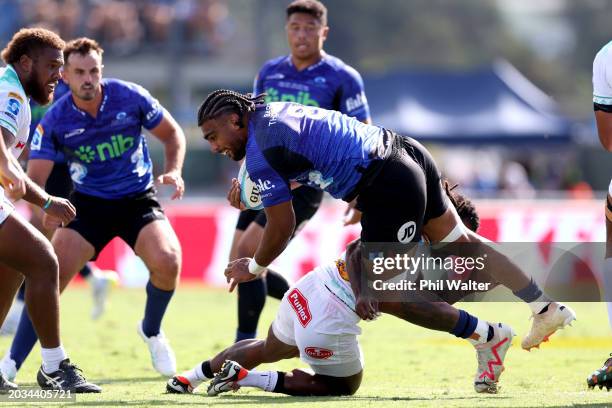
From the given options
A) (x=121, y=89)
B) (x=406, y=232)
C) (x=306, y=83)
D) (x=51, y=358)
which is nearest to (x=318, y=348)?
(x=406, y=232)

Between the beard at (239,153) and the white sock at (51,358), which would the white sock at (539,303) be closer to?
the beard at (239,153)

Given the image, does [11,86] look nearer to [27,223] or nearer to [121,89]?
[27,223]

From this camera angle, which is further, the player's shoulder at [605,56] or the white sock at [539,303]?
the white sock at [539,303]

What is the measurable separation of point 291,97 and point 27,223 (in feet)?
10.5

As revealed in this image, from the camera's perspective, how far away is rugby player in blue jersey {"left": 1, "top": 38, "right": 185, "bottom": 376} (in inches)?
330

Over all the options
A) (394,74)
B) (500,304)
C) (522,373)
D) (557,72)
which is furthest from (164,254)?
(557,72)

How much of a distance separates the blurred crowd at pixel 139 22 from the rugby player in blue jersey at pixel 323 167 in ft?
65.9

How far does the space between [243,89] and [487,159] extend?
993 centimetres

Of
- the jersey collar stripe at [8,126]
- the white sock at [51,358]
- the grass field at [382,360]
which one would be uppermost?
the jersey collar stripe at [8,126]

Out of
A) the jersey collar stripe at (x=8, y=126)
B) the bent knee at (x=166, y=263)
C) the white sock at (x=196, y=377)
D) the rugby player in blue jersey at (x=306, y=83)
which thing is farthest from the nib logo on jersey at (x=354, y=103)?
the jersey collar stripe at (x=8, y=126)

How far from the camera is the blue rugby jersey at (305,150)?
6633 mm

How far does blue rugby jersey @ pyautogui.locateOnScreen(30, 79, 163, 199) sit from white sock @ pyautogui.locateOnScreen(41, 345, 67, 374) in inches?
69.4

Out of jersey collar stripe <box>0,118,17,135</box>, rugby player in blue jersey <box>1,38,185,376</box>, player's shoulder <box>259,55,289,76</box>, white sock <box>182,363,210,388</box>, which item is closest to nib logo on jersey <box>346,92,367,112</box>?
player's shoulder <box>259,55,289,76</box>

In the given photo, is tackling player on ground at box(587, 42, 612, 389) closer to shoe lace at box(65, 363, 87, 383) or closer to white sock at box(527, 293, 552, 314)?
white sock at box(527, 293, 552, 314)
